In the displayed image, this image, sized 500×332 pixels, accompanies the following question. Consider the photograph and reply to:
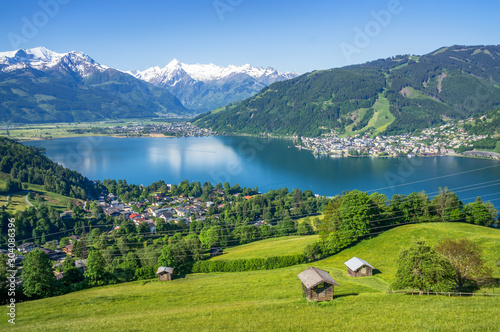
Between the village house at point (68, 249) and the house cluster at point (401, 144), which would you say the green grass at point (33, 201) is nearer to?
the village house at point (68, 249)

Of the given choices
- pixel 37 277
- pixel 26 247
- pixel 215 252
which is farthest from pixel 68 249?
pixel 37 277

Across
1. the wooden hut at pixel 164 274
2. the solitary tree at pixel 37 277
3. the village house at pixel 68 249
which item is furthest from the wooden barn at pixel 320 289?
the village house at pixel 68 249

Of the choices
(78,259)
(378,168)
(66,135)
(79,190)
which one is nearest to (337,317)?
(78,259)

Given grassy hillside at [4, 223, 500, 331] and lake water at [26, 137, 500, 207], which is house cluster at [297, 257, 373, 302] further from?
lake water at [26, 137, 500, 207]

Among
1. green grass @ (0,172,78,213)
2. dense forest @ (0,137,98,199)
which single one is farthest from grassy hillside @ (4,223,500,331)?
dense forest @ (0,137,98,199)

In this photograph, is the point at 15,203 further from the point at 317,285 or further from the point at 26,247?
the point at 317,285

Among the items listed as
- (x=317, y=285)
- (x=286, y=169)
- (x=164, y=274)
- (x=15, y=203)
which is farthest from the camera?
(x=286, y=169)
